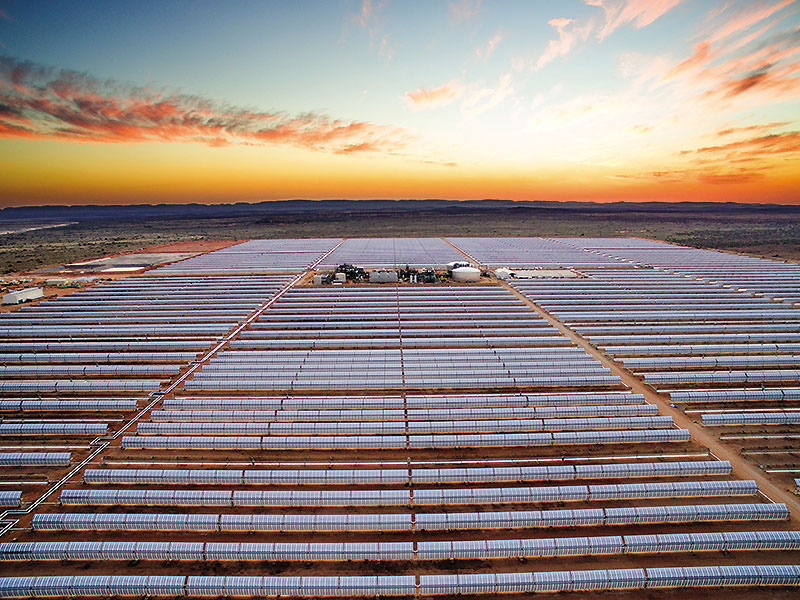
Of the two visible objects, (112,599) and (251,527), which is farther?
(251,527)

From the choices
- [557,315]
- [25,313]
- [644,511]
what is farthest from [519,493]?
[25,313]

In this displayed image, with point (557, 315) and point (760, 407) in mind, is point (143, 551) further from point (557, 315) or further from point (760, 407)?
point (557, 315)

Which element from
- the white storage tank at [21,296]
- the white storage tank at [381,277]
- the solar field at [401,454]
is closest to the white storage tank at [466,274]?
the white storage tank at [381,277]

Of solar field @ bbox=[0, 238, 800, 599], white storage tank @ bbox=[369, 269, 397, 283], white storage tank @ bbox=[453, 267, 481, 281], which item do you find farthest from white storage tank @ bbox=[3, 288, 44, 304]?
white storage tank @ bbox=[453, 267, 481, 281]

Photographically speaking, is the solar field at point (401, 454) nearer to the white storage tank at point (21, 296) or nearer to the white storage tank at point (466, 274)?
the white storage tank at point (21, 296)

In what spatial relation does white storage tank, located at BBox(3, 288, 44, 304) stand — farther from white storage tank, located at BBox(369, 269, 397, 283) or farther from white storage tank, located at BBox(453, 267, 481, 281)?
white storage tank, located at BBox(453, 267, 481, 281)

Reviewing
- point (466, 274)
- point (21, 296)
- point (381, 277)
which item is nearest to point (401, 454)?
point (381, 277)

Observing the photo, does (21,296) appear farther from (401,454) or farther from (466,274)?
(466,274)
